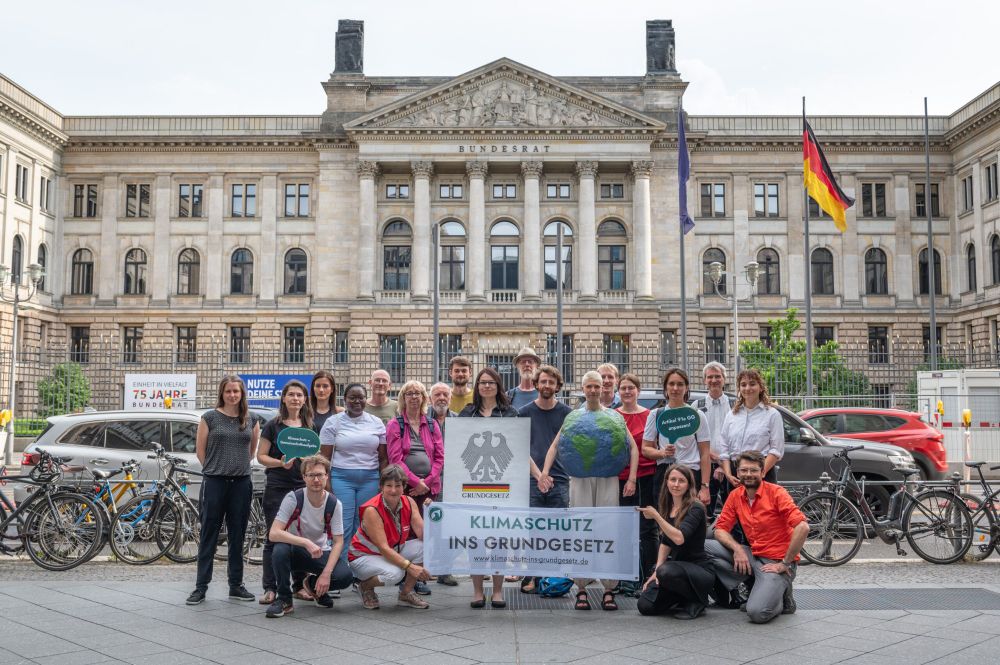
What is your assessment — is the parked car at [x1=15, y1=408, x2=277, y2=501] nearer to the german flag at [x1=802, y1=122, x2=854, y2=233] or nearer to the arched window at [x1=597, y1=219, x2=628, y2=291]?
the german flag at [x1=802, y1=122, x2=854, y2=233]

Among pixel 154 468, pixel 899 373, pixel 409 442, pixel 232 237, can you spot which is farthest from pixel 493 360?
pixel 409 442

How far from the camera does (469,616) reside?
26.7ft

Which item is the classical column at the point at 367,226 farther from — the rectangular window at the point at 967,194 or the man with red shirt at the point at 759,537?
the man with red shirt at the point at 759,537

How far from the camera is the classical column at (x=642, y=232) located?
48031 mm

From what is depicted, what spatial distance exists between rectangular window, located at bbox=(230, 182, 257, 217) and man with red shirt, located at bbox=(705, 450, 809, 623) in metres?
46.0

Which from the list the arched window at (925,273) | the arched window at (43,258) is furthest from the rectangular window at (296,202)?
the arched window at (925,273)

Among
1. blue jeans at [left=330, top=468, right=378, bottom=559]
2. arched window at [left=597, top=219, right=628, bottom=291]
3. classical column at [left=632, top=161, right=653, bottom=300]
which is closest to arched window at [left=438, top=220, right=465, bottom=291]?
arched window at [left=597, top=219, right=628, bottom=291]

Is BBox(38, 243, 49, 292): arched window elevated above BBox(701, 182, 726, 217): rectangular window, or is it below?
below

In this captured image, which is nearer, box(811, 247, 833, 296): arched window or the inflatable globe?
the inflatable globe

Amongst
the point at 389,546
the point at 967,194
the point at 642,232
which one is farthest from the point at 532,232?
the point at 389,546

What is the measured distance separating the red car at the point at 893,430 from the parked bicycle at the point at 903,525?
17.4 feet

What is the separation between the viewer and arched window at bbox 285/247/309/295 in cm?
5069

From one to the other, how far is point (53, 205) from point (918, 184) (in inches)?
1867

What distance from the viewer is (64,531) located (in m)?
10.4
